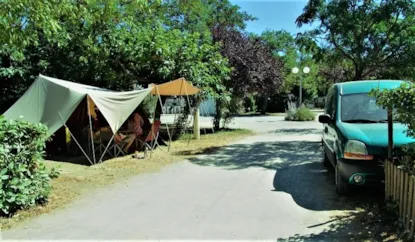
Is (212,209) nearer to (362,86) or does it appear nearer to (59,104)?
(362,86)

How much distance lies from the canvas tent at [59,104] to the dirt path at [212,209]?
2.47 metres

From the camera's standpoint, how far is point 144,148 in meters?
11.4

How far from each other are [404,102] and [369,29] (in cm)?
981

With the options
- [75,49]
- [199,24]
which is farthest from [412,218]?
[199,24]

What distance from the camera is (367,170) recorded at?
17.6 ft

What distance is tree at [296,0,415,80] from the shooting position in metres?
12.2

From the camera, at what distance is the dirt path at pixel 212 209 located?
455 cm

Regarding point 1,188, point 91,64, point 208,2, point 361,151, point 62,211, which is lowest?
point 62,211

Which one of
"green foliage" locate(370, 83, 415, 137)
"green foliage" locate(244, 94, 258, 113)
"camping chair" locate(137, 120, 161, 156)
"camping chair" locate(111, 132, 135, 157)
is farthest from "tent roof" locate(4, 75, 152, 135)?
"green foliage" locate(244, 94, 258, 113)

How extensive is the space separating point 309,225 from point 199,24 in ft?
68.4

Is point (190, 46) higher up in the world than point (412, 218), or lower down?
higher up

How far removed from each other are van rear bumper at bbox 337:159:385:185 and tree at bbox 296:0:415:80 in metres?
8.28

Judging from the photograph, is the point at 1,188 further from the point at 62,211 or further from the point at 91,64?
the point at 91,64

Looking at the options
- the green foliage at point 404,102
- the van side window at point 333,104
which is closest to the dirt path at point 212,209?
the van side window at point 333,104
